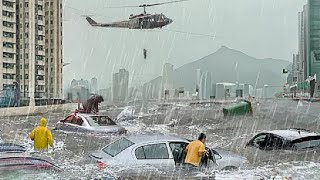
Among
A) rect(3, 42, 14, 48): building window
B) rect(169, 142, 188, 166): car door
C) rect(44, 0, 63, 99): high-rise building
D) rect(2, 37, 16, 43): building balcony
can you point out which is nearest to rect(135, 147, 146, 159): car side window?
rect(169, 142, 188, 166): car door

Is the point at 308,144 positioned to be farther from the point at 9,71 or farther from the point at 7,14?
the point at 7,14

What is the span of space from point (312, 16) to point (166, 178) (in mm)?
146369

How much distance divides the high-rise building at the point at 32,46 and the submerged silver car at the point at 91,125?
67746 millimetres

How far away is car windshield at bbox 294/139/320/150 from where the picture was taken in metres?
14.9

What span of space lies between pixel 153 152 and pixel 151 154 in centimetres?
7

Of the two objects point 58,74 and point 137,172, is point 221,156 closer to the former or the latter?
point 137,172

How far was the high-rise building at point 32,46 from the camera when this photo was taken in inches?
3797

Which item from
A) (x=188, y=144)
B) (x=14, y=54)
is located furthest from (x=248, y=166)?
(x=14, y=54)

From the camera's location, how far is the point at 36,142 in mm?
13422

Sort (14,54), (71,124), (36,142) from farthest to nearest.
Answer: (14,54) → (71,124) → (36,142)

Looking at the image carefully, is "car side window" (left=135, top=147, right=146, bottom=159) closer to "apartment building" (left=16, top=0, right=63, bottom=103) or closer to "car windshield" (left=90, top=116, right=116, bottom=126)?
"car windshield" (left=90, top=116, right=116, bottom=126)

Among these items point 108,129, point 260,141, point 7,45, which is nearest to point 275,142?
point 260,141

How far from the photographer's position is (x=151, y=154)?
9.75 m

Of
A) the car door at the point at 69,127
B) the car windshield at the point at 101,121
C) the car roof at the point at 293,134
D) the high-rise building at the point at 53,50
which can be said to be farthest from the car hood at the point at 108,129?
the high-rise building at the point at 53,50
